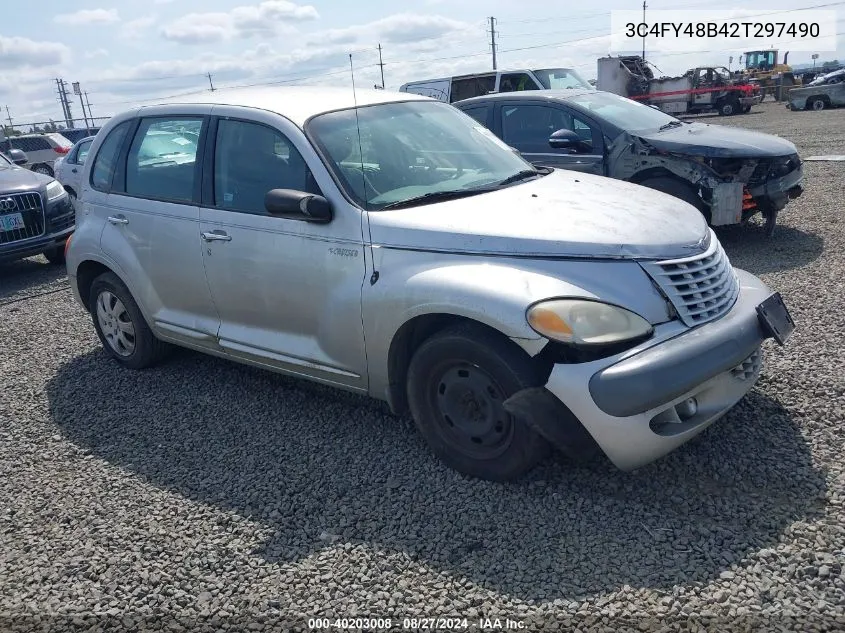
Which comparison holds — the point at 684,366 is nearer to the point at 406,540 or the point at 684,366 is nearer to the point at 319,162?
the point at 406,540

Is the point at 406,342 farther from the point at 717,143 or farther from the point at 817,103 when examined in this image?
the point at 817,103

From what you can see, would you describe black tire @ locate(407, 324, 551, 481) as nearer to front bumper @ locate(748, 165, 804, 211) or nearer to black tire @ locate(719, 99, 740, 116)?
front bumper @ locate(748, 165, 804, 211)

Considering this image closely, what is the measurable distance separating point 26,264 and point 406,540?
9.61 metres

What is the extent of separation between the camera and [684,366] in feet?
9.92

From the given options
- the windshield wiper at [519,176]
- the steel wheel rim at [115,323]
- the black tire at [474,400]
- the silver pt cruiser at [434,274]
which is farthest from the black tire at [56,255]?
the black tire at [474,400]

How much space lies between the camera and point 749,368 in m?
3.50

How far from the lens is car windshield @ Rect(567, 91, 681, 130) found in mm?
7758

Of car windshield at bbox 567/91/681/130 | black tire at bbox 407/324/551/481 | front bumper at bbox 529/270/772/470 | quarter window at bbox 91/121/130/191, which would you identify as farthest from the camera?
car windshield at bbox 567/91/681/130

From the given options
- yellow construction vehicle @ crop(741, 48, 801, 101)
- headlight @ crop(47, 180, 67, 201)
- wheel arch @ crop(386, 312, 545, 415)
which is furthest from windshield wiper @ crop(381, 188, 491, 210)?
yellow construction vehicle @ crop(741, 48, 801, 101)

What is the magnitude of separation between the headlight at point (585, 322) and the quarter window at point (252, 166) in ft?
4.95

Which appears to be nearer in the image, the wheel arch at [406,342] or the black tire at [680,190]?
the wheel arch at [406,342]

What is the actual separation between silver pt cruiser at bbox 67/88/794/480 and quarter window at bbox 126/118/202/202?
0.01 metres

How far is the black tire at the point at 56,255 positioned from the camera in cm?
989

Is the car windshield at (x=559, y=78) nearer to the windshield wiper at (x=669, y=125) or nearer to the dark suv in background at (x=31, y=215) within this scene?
the windshield wiper at (x=669, y=125)
